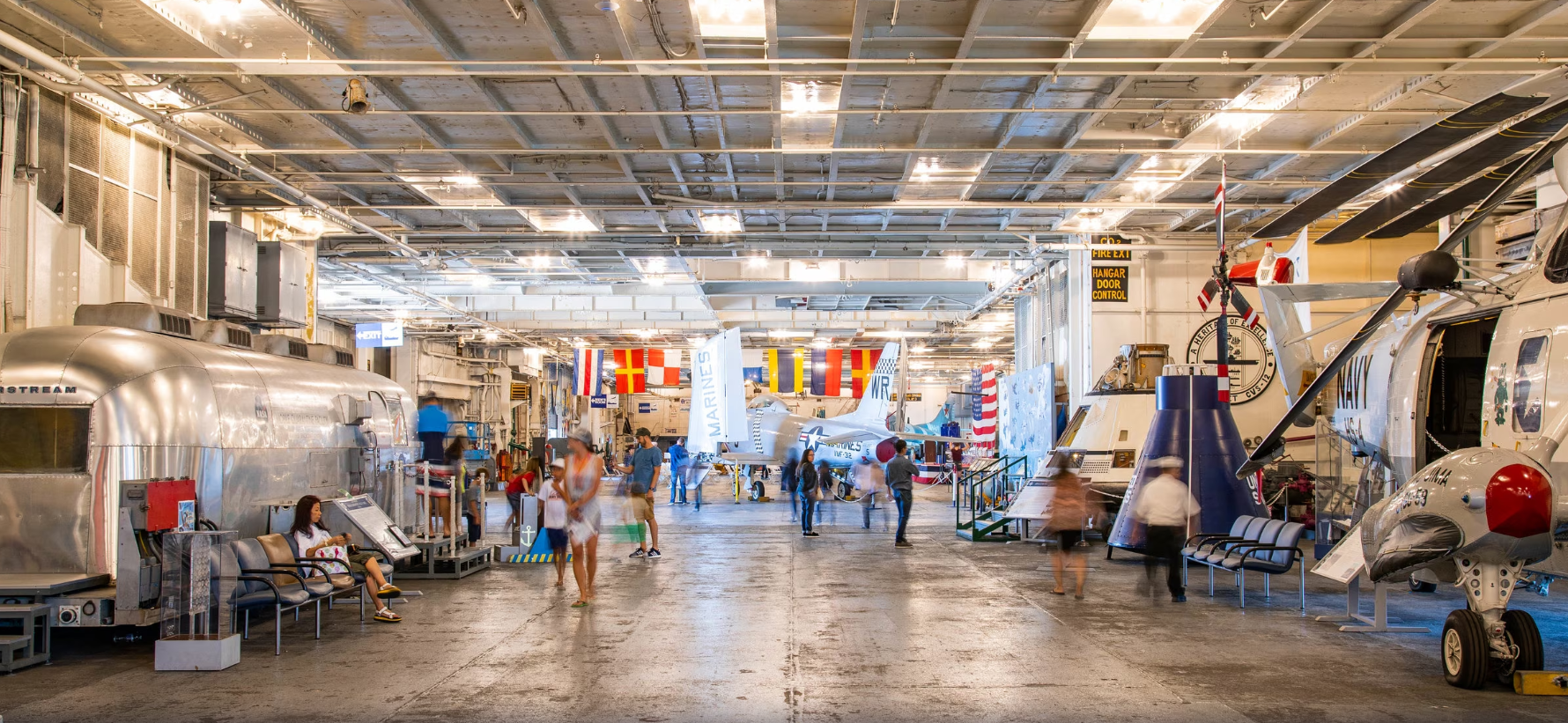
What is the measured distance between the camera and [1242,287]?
1816cm

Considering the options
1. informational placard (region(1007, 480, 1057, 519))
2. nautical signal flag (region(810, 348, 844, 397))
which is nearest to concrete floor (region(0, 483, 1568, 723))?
informational placard (region(1007, 480, 1057, 519))

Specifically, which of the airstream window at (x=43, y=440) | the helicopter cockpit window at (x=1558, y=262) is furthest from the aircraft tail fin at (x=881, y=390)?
the airstream window at (x=43, y=440)

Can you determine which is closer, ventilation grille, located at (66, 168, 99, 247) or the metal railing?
ventilation grille, located at (66, 168, 99, 247)

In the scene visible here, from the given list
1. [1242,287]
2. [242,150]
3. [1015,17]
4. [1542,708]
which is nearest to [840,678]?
[1542,708]

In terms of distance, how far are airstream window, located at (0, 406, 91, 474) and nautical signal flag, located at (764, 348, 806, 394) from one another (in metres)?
23.6

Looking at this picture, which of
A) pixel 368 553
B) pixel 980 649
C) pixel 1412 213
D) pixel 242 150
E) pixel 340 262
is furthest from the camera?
pixel 340 262

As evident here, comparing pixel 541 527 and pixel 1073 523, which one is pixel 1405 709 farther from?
pixel 541 527

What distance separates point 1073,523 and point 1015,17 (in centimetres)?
498

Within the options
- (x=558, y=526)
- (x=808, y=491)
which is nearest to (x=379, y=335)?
(x=808, y=491)

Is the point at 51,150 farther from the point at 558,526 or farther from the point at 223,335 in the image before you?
the point at 558,526

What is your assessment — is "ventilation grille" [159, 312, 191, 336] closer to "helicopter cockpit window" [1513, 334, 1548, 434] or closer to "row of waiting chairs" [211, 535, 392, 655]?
"row of waiting chairs" [211, 535, 392, 655]

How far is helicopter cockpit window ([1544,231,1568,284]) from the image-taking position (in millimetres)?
6580

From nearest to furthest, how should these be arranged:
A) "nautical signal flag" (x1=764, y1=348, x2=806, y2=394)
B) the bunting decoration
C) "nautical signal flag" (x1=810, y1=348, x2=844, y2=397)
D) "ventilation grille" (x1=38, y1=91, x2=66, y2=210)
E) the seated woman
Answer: the seated woman → "ventilation grille" (x1=38, y1=91, x2=66, y2=210) → the bunting decoration → "nautical signal flag" (x1=810, y1=348, x2=844, y2=397) → "nautical signal flag" (x1=764, y1=348, x2=806, y2=394)

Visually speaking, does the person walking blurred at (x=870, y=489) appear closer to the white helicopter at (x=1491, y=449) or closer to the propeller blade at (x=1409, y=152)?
the propeller blade at (x=1409, y=152)
